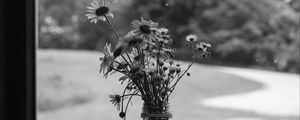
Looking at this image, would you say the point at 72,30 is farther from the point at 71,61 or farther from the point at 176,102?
the point at 176,102

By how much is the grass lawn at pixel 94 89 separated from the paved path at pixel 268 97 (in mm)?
23

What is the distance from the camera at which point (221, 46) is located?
2.07 meters

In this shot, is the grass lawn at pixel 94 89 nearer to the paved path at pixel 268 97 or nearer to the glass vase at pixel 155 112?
the paved path at pixel 268 97

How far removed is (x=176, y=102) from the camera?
2191 millimetres

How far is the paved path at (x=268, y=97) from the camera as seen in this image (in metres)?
2.01

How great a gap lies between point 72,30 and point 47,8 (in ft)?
0.51

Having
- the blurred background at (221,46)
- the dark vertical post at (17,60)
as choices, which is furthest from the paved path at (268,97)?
the dark vertical post at (17,60)

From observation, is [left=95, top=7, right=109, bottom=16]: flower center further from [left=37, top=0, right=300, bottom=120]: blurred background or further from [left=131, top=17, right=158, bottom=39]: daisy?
[left=37, top=0, right=300, bottom=120]: blurred background

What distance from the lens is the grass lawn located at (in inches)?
85.0

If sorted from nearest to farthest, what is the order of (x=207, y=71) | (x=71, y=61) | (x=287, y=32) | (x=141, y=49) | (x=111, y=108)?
(x=141, y=49) < (x=287, y=32) < (x=207, y=71) < (x=111, y=108) < (x=71, y=61)

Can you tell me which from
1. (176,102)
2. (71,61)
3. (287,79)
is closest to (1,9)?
(71,61)

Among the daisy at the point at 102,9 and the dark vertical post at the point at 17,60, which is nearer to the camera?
the daisy at the point at 102,9

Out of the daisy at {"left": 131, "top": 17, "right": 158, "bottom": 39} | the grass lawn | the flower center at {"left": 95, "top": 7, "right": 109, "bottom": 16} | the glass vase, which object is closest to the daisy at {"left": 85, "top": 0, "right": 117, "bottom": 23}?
the flower center at {"left": 95, "top": 7, "right": 109, "bottom": 16}

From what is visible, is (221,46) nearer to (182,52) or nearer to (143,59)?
(182,52)
